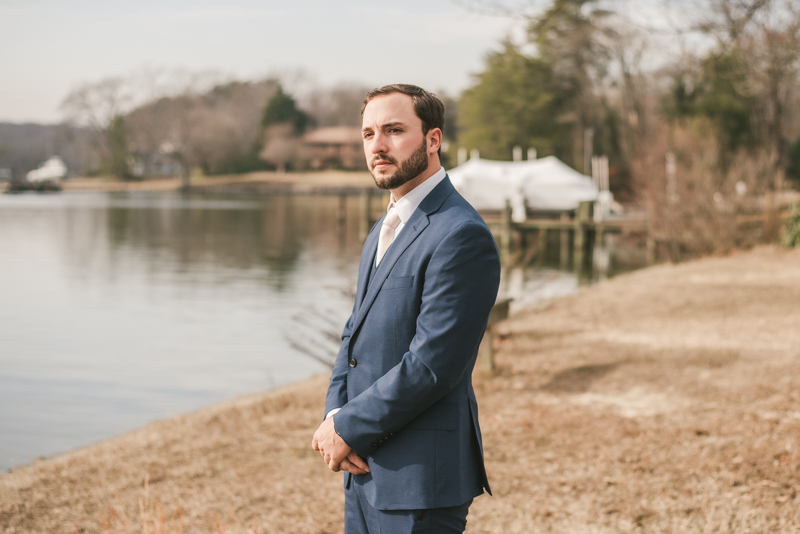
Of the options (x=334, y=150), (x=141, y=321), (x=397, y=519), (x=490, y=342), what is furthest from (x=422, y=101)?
(x=334, y=150)

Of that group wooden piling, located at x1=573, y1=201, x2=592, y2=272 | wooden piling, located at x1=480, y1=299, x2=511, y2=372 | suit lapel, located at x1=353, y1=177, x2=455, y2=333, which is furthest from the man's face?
wooden piling, located at x1=573, y1=201, x2=592, y2=272

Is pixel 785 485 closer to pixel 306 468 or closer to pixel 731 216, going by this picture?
pixel 306 468

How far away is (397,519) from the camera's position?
2.32 metres

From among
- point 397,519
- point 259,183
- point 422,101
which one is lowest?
point 259,183

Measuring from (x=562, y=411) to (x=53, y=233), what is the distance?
117 feet

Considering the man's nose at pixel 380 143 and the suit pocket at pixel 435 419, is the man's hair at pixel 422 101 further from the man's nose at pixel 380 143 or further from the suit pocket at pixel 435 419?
the suit pocket at pixel 435 419

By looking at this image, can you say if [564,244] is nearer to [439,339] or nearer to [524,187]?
[524,187]

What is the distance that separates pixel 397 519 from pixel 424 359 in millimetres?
524

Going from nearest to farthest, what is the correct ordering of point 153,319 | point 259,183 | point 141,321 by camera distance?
point 141,321 < point 153,319 < point 259,183

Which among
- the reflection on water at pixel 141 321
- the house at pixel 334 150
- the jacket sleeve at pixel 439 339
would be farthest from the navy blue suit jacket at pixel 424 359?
the house at pixel 334 150

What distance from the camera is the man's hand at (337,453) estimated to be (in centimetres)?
234

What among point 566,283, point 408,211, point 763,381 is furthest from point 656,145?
point 408,211

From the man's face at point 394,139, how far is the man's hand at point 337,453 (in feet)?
2.63

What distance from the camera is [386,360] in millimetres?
2385
